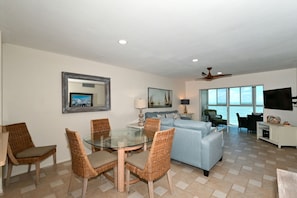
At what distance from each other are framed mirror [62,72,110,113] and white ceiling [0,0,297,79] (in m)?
0.59

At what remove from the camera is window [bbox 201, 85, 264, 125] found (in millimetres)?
6395

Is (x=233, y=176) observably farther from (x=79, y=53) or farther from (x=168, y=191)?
(x=79, y=53)

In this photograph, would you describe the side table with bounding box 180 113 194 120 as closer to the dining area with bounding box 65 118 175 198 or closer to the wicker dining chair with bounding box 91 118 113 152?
the wicker dining chair with bounding box 91 118 113 152

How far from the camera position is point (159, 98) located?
5641 mm

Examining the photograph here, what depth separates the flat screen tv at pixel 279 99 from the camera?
395 cm

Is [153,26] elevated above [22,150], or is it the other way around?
[153,26]

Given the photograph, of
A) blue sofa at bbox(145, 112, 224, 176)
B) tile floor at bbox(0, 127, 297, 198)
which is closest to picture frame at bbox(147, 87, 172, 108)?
blue sofa at bbox(145, 112, 224, 176)

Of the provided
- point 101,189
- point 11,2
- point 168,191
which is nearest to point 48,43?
point 11,2

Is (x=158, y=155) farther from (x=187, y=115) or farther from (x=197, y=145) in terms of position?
(x=187, y=115)

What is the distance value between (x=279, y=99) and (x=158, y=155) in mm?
4670

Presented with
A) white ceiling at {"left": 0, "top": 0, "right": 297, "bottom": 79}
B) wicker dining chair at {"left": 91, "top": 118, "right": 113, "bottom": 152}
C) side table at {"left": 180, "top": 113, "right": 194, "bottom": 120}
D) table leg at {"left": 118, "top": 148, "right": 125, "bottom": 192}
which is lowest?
table leg at {"left": 118, "top": 148, "right": 125, "bottom": 192}

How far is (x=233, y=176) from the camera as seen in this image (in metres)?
2.44

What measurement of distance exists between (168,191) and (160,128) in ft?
4.17

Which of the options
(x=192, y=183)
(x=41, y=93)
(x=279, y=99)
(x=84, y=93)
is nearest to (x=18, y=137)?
(x=41, y=93)
